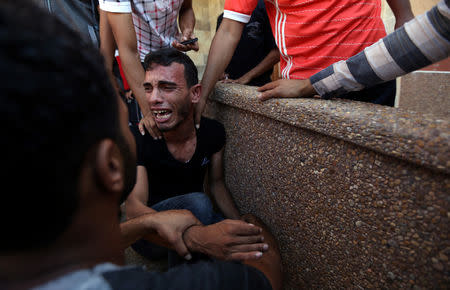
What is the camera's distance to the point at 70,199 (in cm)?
54

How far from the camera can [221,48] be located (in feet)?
6.63

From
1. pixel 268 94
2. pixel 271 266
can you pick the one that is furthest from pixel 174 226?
pixel 268 94

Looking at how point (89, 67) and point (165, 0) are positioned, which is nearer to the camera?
point (89, 67)

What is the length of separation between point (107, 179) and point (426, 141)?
0.99 m

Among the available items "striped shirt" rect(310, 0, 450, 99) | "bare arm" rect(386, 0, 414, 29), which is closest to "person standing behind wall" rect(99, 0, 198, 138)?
"striped shirt" rect(310, 0, 450, 99)

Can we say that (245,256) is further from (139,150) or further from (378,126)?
(139,150)

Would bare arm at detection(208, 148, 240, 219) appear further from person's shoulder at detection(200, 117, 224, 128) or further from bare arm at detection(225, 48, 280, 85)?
bare arm at detection(225, 48, 280, 85)

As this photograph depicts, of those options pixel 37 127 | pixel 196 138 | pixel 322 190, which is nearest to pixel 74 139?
pixel 37 127

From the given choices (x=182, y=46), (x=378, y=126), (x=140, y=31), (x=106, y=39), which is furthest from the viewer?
(x=106, y=39)

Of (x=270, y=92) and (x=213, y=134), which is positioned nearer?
(x=270, y=92)

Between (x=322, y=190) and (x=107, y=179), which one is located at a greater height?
(x=107, y=179)

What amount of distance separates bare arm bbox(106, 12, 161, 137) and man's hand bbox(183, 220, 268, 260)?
882mm

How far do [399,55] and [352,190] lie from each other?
610 millimetres

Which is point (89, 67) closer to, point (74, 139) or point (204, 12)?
point (74, 139)
